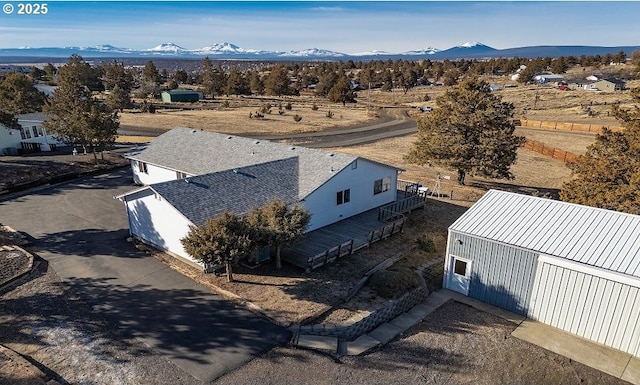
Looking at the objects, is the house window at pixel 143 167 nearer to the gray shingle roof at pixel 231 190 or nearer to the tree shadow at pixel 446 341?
the gray shingle roof at pixel 231 190

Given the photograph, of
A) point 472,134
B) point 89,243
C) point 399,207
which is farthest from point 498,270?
point 89,243

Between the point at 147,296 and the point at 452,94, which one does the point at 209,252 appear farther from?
the point at 452,94

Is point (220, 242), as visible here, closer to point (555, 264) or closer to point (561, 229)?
point (555, 264)

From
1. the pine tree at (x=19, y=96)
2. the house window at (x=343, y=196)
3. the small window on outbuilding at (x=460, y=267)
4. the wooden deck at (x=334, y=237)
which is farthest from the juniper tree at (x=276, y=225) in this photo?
the pine tree at (x=19, y=96)

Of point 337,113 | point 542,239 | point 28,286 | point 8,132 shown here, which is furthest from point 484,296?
point 337,113

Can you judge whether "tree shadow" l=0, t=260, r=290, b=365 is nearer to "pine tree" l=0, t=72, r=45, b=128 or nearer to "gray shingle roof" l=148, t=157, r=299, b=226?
"gray shingle roof" l=148, t=157, r=299, b=226
